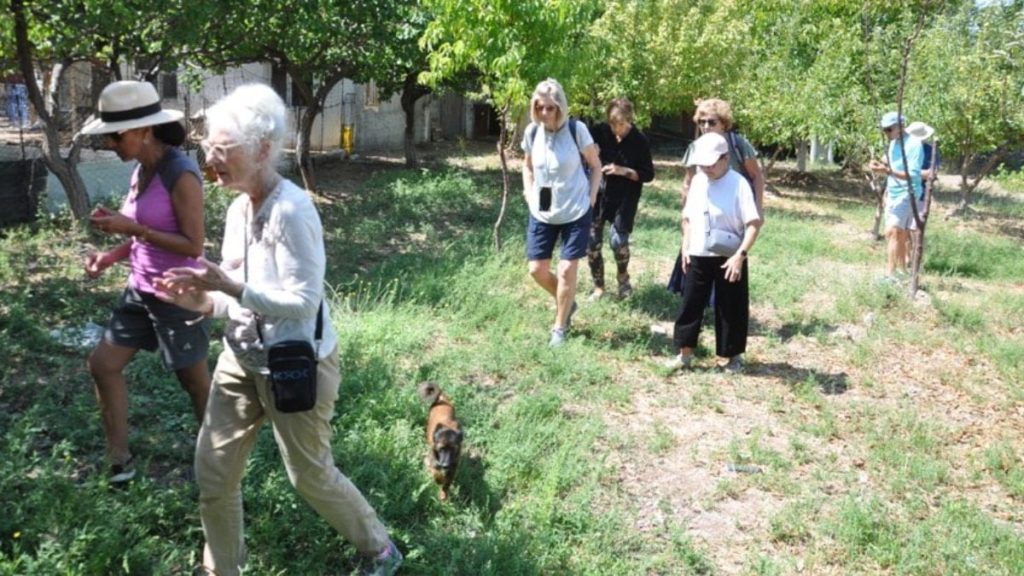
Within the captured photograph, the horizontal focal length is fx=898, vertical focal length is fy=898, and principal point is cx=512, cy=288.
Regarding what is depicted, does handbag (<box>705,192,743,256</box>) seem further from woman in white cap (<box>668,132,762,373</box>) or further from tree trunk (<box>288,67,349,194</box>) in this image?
tree trunk (<box>288,67,349,194</box>)

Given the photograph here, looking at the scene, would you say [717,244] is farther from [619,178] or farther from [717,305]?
[619,178]

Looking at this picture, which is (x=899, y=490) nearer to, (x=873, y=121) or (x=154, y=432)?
(x=154, y=432)

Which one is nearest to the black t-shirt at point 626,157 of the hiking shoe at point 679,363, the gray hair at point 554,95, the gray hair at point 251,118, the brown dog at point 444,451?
the gray hair at point 554,95

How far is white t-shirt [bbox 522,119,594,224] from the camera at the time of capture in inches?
239

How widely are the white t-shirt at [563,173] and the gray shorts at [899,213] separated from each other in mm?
4124

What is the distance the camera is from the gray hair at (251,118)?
8.90 ft

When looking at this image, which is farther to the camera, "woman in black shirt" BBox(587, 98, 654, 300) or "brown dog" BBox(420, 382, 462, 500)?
"woman in black shirt" BBox(587, 98, 654, 300)

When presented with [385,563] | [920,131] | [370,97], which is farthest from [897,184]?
[370,97]

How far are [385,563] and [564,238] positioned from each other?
3.26 m

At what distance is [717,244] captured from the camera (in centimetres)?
573

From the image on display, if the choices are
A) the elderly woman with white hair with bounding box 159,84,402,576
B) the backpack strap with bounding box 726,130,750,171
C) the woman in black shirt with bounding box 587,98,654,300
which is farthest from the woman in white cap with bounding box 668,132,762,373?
the elderly woman with white hair with bounding box 159,84,402,576

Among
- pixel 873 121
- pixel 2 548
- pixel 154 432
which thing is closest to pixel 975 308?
pixel 873 121

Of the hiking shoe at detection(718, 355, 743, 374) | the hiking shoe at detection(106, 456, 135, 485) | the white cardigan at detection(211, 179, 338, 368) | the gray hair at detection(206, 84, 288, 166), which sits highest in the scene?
the gray hair at detection(206, 84, 288, 166)

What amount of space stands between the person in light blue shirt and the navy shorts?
3851 mm
